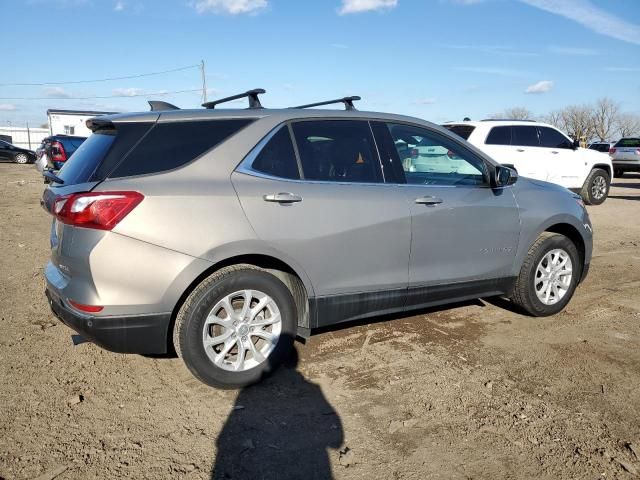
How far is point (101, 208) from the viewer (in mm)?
2936

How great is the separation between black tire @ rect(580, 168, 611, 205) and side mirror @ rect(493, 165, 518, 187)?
31.3 feet

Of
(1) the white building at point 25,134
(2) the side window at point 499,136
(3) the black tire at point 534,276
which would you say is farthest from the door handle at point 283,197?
(1) the white building at point 25,134

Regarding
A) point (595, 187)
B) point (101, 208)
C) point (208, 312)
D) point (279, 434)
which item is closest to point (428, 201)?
point (208, 312)

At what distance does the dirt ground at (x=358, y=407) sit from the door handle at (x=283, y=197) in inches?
47.1

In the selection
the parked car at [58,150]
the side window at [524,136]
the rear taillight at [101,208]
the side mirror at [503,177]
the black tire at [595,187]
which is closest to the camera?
the rear taillight at [101,208]

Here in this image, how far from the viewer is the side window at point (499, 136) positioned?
430 inches

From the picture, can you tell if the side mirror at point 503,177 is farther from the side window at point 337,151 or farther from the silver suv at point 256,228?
the side window at point 337,151

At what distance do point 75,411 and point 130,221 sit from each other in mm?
1173

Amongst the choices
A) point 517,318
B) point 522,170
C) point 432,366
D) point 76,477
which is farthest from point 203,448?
point 522,170

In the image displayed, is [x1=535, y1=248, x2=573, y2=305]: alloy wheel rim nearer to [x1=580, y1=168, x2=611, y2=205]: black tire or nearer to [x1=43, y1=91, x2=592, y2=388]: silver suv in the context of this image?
Answer: [x1=43, y1=91, x2=592, y2=388]: silver suv

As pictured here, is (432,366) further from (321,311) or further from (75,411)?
(75,411)

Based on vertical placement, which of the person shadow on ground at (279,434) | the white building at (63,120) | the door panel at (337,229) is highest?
the white building at (63,120)

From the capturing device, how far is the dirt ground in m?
2.62

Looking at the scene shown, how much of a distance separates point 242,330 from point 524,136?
9.77 metres
